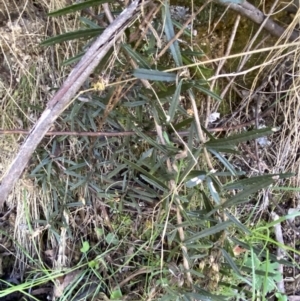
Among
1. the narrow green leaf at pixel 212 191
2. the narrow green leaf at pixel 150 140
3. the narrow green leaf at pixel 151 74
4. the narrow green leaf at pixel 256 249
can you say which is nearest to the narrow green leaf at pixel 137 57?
the narrow green leaf at pixel 151 74

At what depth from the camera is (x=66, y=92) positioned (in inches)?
27.0

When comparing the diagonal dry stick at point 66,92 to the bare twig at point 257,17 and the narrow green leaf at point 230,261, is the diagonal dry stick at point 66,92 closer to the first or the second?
the bare twig at point 257,17

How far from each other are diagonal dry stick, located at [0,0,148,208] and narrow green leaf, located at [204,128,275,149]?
279mm

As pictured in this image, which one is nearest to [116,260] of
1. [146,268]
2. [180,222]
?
[146,268]

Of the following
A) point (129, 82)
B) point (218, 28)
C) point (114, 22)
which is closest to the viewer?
point (114, 22)

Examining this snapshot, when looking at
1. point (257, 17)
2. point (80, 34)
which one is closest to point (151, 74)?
point (80, 34)

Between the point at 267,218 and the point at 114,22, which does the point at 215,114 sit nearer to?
the point at 267,218

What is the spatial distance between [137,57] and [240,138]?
0.80 ft

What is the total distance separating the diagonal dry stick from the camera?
66 centimetres

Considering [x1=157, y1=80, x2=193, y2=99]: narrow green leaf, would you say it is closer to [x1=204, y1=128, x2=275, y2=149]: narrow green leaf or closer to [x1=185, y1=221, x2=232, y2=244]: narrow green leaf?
[x1=204, y1=128, x2=275, y2=149]: narrow green leaf

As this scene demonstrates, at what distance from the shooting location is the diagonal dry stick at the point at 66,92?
662 millimetres

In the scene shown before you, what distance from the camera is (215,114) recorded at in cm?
109

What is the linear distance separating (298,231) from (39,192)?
730mm

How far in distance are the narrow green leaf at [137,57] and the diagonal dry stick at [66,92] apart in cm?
4
